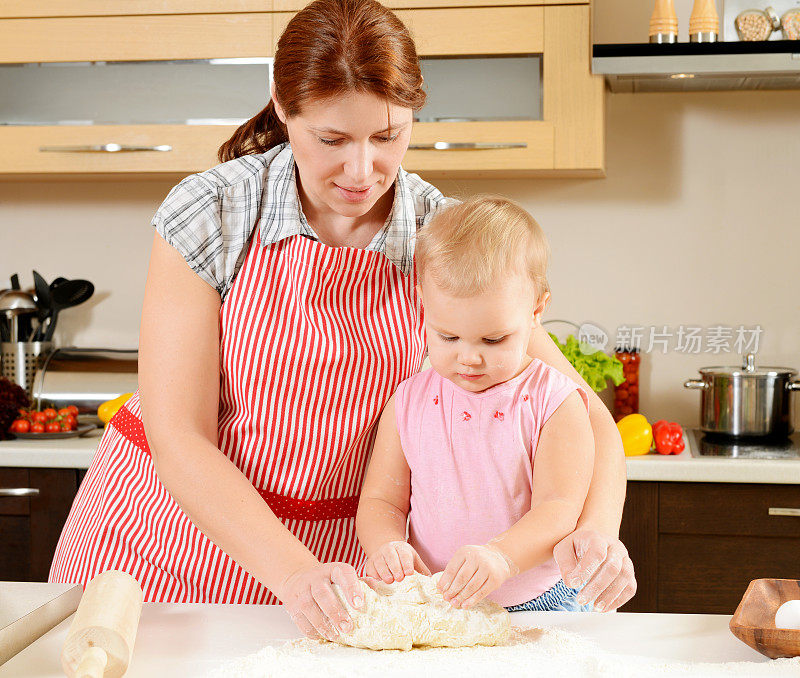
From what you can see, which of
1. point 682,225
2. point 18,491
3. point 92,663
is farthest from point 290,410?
point 682,225

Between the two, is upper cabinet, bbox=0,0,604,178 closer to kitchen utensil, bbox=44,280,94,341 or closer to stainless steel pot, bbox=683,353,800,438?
kitchen utensil, bbox=44,280,94,341

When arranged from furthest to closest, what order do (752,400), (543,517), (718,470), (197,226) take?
(752,400) < (718,470) < (197,226) < (543,517)

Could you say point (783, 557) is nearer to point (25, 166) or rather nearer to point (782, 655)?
point (782, 655)

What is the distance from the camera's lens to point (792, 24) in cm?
216

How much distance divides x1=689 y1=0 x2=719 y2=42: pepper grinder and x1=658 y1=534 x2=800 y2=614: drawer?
107cm

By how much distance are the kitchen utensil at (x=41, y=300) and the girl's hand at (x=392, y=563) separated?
1850mm

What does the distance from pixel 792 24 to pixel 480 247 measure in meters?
1.53

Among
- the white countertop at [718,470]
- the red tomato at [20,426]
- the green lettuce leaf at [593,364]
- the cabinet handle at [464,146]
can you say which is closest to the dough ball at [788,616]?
the white countertop at [718,470]

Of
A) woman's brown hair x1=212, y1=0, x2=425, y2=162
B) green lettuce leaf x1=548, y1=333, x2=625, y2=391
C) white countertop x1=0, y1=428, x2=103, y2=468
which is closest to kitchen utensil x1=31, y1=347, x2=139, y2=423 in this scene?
white countertop x1=0, y1=428, x2=103, y2=468

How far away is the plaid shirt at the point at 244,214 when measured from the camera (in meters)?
1.07

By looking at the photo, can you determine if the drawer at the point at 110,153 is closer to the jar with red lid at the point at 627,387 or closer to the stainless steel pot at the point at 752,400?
the jar with red lid at the point at 627,387

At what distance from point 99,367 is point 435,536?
1617 millimetres

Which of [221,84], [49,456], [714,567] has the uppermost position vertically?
[221,84]

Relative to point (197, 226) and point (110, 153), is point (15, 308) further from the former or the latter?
point (197, 226)
